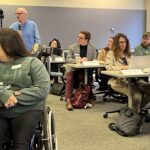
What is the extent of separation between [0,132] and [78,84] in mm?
2968

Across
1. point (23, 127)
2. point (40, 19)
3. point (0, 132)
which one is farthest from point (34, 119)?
point (40, 19)

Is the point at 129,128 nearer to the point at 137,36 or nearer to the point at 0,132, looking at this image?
the point at 0,132

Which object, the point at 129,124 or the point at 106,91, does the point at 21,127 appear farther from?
the point at 106,91

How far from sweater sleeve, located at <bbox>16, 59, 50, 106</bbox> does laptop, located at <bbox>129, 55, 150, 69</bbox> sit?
1.81 meters

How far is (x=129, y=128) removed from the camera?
3.37m

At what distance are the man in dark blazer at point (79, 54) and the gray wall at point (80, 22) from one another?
119 inches

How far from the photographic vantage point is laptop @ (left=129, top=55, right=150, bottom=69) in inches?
145

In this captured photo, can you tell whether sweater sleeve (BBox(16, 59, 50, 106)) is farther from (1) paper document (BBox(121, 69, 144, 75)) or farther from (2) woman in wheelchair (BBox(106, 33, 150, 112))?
(2) woman in wheelchair (BBox(106, 33, 150, 112))

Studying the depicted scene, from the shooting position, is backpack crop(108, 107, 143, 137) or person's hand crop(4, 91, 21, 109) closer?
person's hand crop(4, 91, 21, 109)

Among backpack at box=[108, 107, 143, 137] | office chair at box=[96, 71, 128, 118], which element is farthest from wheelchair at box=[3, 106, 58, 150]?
office chair at box=[96, 71, 128, 118]

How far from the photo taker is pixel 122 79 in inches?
153

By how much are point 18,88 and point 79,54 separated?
9.44 feet

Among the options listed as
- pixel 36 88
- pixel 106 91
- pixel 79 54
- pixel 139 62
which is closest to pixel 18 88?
pixel 36 88

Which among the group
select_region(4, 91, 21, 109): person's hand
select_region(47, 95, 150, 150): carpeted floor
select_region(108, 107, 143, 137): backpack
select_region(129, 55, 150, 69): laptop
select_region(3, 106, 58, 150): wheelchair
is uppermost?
select_region(129, 55, 150, 69): laptop
